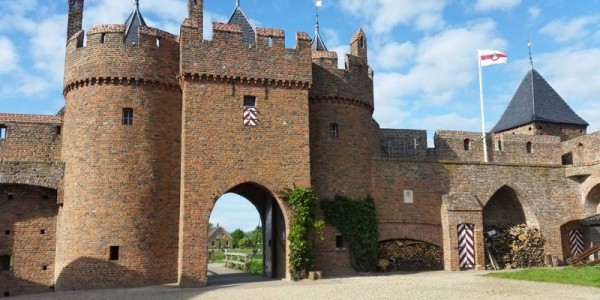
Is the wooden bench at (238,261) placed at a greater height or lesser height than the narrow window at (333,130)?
lesser

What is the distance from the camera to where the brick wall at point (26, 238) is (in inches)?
711

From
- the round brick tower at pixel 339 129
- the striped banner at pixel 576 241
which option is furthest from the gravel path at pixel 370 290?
the striped banner at pixel 576 241

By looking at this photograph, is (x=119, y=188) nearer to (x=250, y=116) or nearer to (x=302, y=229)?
(x=250, y=116)

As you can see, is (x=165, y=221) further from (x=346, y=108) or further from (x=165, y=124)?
(x=346, y=108)

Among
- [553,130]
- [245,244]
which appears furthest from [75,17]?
[245,244]

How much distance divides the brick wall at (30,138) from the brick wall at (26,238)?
3.98 ft

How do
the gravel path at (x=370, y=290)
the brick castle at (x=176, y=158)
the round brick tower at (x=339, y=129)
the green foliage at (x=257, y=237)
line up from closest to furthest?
1. the gravel path at (x=370, y=290)
2. the brick castle at (x=176, y=158)
3. the round brick tower at (x=339, y=129)
4. the green foliage at (x=257, y=237)

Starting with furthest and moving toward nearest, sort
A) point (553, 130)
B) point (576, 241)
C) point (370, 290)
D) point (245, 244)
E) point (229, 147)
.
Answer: point (245, 244) → point (553, 130) → point (576, 241) → point (229, 147) → point (370, 290)

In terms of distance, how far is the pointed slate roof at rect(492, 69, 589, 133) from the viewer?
2999 cm

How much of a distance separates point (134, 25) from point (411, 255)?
1439cm

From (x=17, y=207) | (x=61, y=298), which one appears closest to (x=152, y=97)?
(x=17, y=207)

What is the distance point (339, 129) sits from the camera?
2117cm

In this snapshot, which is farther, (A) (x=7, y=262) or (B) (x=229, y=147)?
(A) (x=7, y=262)

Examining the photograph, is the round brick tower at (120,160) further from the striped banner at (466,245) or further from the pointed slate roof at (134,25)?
the striped banner at (466,245)
